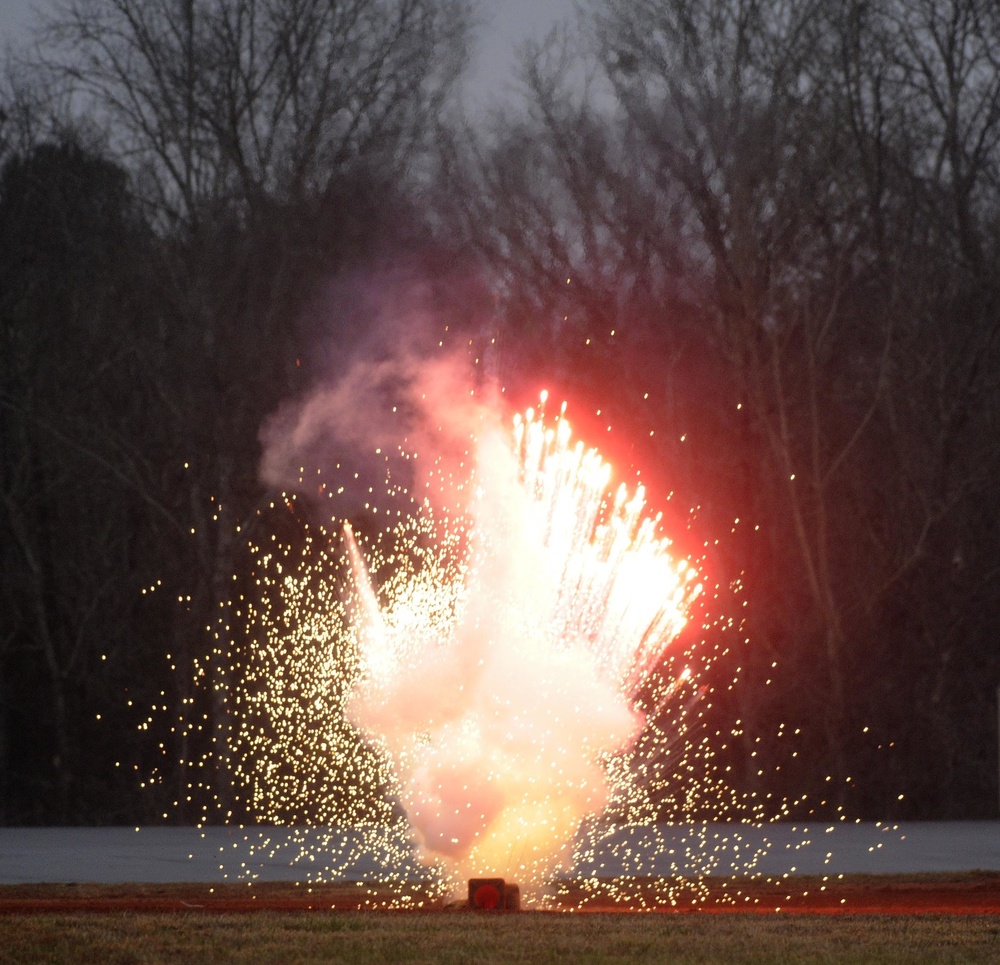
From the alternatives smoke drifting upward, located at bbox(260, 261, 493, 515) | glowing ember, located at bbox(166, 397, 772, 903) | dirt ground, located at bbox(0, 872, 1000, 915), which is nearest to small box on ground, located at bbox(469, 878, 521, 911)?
dirt ground, located at bbox(0, 872, 1000, 915)

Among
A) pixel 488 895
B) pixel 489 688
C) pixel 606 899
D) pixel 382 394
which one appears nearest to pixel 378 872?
pixel 489 688

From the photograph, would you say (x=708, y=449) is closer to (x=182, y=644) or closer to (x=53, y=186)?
(x=182, y=644)

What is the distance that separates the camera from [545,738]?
14.1 metres

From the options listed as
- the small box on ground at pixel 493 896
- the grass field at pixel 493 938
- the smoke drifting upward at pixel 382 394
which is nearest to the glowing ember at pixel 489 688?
the smoke drifting upward at pixel 382 394

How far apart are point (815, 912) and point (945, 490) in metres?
12.8

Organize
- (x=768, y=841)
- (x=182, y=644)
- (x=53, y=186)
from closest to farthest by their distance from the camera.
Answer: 1. (x=768, y=841)
2. (x=182, y=644)
3. (x=53, y=186)

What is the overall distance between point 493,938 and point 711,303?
14.9 m

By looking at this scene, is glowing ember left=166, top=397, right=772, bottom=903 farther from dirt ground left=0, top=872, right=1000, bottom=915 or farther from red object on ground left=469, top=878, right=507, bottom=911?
red object on ground left=469, top=878, right=507, bottom=911

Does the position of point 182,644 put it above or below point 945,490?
below

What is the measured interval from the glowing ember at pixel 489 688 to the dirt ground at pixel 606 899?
0.52 metres

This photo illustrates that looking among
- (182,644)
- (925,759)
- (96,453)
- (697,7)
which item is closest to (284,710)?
(182,644)

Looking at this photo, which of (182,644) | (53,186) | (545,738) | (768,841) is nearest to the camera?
(545,738)

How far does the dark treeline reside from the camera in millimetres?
22875

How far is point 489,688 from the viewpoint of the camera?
1438 cm
